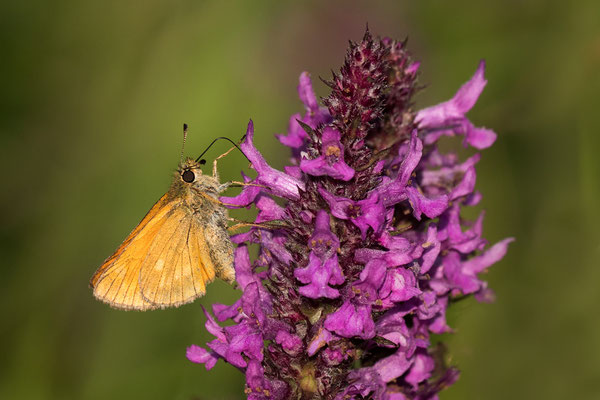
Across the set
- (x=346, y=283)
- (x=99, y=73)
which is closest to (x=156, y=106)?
(x=99, y=73)

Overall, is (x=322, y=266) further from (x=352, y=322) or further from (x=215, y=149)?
(x=215, y=149)

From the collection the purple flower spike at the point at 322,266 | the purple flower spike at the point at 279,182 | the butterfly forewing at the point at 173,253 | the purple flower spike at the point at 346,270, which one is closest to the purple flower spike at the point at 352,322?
the purple flower spike at the point at 346,270

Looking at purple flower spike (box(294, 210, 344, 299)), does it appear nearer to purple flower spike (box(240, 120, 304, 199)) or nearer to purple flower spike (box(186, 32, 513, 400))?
purple flower spike (box(186, 32, 513, 400))

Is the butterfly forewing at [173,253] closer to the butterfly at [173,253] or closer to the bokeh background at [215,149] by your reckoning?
the butterfly at [173,253]

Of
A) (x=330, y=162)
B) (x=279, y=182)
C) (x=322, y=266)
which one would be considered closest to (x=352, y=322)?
(x=322, y=266)

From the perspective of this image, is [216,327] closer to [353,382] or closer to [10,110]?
[353,382]

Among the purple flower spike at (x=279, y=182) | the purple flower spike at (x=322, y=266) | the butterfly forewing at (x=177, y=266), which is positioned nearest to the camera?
the purple flower spike at (x=322, y=266)
